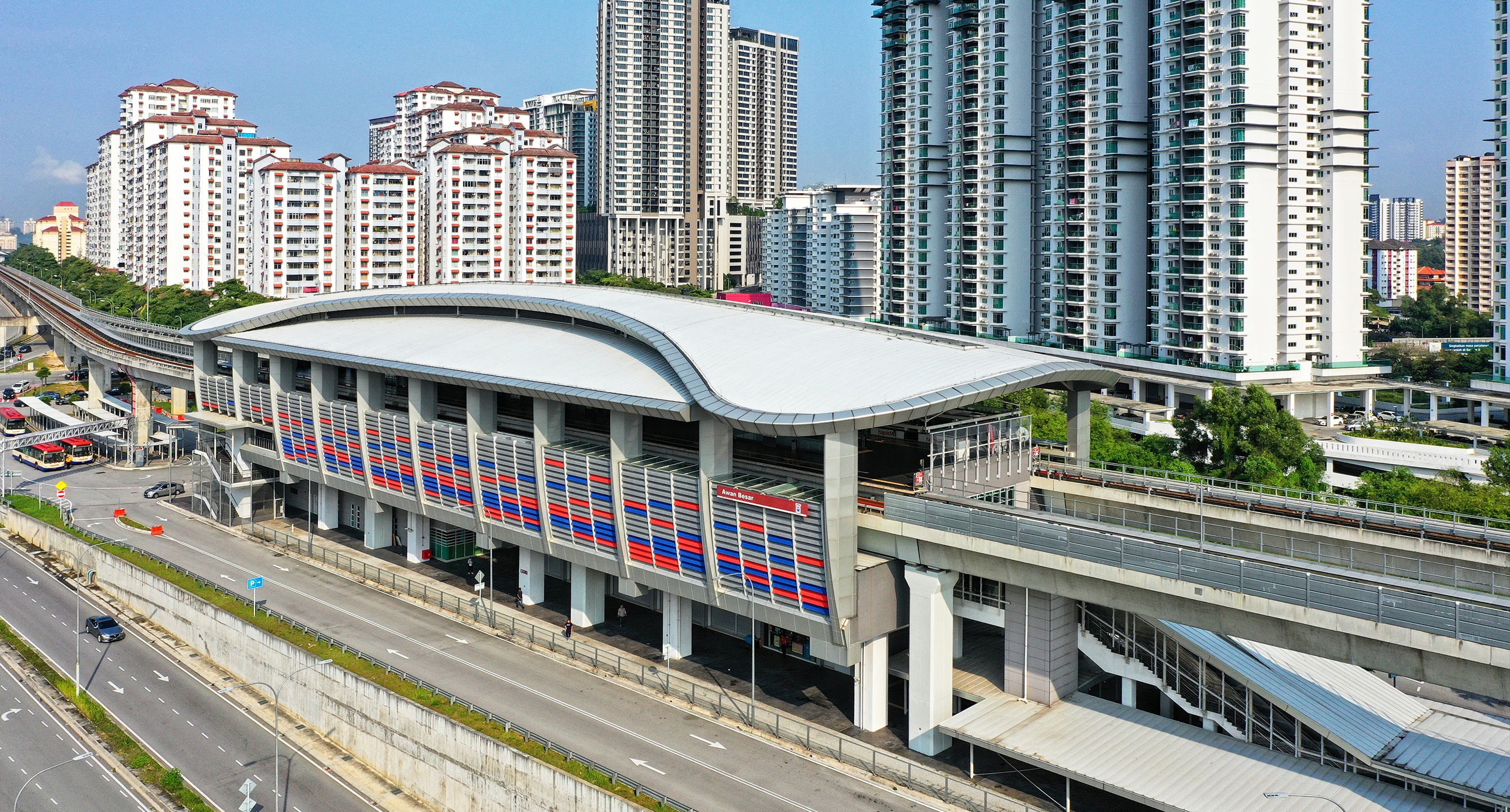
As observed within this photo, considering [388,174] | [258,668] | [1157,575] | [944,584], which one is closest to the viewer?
[1157,575]

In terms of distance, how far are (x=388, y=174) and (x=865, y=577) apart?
141 meters

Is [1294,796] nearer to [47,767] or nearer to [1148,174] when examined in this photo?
[47,767]

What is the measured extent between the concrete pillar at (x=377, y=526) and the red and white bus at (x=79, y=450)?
48.5 meters

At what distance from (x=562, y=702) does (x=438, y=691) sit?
17.8 feet

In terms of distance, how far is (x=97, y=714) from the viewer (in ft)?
170

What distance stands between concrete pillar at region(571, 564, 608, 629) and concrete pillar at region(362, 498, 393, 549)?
66.8 ft

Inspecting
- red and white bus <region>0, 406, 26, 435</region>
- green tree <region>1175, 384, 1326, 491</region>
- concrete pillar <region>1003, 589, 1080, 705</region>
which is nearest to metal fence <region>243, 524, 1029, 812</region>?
concrete pillar <region>1003, 589, 1080, 705</region>

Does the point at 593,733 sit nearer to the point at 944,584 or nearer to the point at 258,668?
the point at 944,584

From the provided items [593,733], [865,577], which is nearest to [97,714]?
[593,733]

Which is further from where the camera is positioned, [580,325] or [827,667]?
[580,325]

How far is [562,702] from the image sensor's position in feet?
155

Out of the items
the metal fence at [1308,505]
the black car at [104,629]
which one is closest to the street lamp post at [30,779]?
the black car at [104,629]

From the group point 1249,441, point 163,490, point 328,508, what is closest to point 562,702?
point 328,508

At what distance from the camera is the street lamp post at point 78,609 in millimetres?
54875
